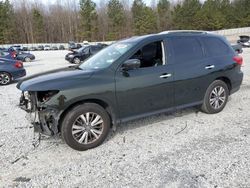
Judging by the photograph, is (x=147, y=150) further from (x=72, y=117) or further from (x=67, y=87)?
(x=67, y=87)

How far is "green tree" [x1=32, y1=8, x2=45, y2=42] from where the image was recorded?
7319 cm

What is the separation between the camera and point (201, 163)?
132 inches

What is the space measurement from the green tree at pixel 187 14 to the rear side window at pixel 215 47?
68.4m

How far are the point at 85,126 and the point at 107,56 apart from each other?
4.69 ft

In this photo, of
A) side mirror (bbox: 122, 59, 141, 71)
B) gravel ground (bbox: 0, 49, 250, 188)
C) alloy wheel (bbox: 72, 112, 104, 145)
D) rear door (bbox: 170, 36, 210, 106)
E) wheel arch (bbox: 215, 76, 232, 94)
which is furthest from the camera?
wheel arch (bbox: 215, 76, 232, 94)

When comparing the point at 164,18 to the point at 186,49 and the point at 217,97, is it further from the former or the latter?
the point at 186,49

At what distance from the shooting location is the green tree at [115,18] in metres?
71.8

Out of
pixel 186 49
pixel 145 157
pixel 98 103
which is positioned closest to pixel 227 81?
pixel 186 49

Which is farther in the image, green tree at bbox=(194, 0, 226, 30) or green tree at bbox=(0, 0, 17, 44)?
green tree at bbox=(194, 0, 226, 30)

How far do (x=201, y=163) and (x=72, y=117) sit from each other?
79.7 inches

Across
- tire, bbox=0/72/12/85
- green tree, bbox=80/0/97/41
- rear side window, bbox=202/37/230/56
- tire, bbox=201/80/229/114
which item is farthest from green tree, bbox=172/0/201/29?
tire, bbox=201/80/229/114

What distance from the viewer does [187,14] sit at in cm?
6931

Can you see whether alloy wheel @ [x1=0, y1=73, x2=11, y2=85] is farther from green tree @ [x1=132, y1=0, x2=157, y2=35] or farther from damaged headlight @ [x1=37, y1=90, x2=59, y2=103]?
green tree @ [x1=132, y1=0, x2=157, y2=35]

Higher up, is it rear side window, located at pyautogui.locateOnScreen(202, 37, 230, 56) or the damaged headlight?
rear side window, located at pyautogui.locateOnScreen(202, 37, 230, 56)
